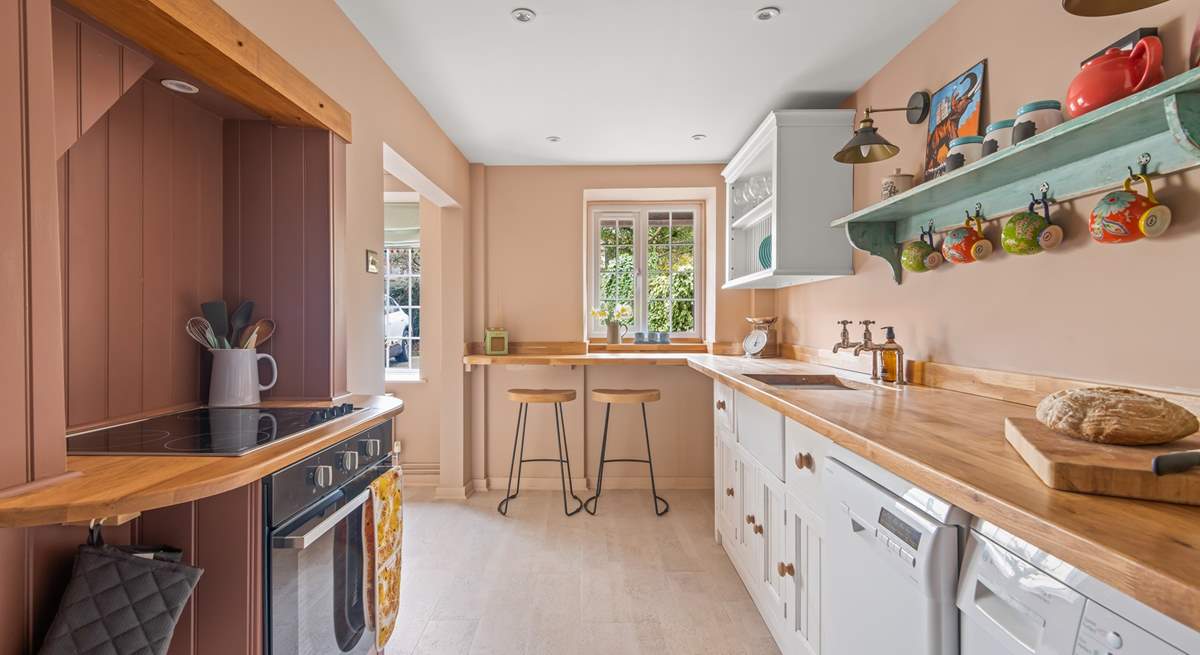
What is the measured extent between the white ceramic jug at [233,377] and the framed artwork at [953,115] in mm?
2468

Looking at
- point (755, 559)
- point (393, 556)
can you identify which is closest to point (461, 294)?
point (393, 556)

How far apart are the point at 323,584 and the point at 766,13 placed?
2.37 m

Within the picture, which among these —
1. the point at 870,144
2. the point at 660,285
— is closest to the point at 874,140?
the point at 870,144

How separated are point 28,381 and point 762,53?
2.51m

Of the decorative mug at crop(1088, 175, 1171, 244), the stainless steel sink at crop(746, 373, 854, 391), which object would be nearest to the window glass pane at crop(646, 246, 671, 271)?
the stainless steel sink at crop(746, 373, 854, 391)

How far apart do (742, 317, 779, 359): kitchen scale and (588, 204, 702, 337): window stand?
0.57 metres

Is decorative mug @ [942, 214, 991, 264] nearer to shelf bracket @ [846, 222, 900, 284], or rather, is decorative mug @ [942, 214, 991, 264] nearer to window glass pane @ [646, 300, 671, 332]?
shelf bracket @ [846, 222, 900, 284]

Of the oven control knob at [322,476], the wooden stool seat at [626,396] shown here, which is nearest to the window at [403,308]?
the wooden stool seat at [626,396]

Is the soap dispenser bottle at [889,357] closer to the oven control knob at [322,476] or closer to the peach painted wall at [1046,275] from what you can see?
the peach painted wall at [1046,275]

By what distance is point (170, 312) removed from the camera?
152 centimetres

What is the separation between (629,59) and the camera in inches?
88.4

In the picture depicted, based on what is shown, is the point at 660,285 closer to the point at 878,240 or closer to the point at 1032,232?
the point at 878,240

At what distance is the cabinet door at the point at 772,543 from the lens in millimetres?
1787

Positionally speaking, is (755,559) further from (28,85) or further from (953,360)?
(28,85)
